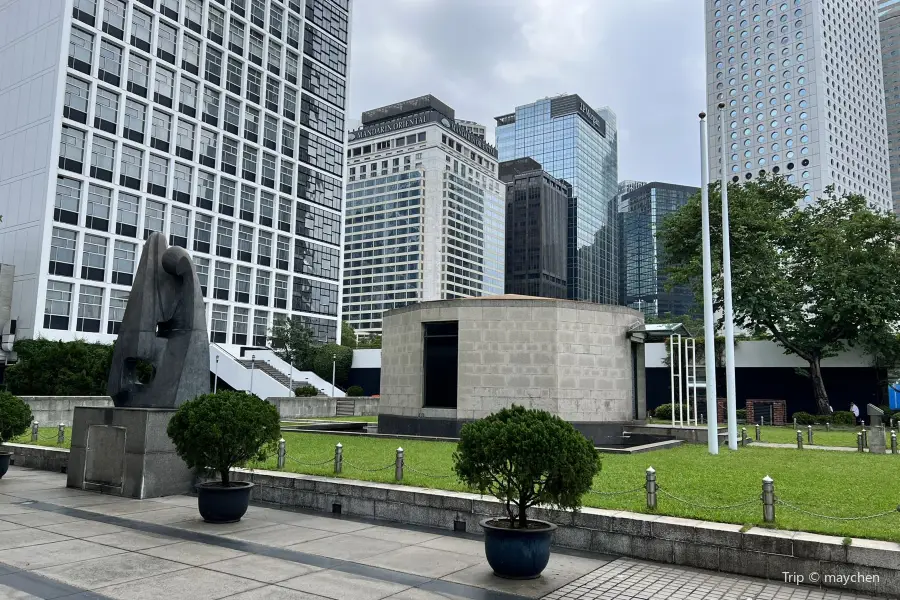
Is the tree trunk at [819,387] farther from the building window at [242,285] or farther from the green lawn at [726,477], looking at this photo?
the building window at [242,285]

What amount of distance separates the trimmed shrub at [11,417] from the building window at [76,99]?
125 ft

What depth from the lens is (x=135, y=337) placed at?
15.3m

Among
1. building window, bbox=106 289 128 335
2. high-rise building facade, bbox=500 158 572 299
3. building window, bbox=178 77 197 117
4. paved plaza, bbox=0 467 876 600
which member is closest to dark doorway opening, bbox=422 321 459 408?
paved plaza, bbox=0 467 876 600

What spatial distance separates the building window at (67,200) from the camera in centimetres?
4597

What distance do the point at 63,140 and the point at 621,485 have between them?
48.4 metres

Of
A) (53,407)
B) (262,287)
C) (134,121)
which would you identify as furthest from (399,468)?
(262,287)

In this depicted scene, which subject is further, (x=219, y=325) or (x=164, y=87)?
(x=219, y=325)

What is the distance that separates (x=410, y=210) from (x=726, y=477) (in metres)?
149

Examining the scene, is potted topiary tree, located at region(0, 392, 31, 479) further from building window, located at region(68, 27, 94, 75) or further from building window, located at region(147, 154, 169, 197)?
building window, located at region(147, 154, 169, 197)

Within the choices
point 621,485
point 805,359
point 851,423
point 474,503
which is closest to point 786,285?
point 805,359

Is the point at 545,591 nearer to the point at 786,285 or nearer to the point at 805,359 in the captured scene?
Result: the point at 786,285

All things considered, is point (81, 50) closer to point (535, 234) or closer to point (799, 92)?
point (799, 92)

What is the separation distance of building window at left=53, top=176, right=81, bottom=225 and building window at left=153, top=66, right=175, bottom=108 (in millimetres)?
10848

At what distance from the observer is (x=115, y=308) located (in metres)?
49.9
